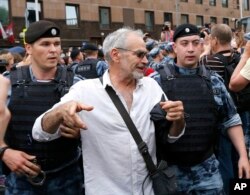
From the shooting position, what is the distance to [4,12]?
26.2 metres

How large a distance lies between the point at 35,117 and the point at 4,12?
79.6 ft

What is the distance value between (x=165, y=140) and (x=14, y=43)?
2364cm

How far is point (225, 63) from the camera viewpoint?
497 centimetres

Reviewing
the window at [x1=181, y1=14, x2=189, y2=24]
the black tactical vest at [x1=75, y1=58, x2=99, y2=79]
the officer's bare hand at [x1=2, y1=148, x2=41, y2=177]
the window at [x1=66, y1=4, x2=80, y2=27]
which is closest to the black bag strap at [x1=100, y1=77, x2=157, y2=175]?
the officer's bare hand at [x1=2, y1=148, x2=41, y2=177]

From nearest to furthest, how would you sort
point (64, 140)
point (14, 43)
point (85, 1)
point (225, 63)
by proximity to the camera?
point (64, 140)
point (225, 63)
point (14, 43)
point (85, 1)

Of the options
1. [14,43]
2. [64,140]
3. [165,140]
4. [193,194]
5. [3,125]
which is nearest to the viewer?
[3,125]

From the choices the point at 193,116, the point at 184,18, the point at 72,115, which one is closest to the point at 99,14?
the point at 184,18

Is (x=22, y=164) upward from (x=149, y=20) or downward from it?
downward

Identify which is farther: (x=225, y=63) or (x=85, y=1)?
(x=85, y=1)

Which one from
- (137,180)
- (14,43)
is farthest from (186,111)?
(14,43)

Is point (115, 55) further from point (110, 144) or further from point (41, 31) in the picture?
point (41, 31)

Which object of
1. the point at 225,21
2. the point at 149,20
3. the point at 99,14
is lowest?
the point at 225,21

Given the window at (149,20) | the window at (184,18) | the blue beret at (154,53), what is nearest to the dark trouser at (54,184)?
the blue beret at (154,53)

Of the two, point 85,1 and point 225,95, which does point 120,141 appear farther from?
point 85,1
